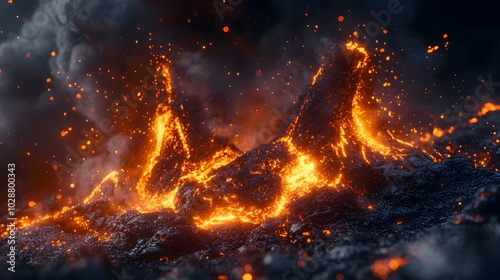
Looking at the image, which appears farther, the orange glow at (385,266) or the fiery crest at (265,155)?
the fiery crest at (265,155)

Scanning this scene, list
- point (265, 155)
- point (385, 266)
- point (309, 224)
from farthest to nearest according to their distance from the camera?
point (265, 155), point (309, 224), point (385, 266)

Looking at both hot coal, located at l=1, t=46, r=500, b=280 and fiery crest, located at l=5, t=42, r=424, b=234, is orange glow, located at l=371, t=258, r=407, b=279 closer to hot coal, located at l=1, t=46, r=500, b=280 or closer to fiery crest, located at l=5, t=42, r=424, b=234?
hot coal, located at l=1, t=46, r=500, b=280

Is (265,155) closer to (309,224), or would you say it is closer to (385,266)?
(309,224)

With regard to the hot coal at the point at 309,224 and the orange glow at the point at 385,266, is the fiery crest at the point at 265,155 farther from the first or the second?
the orange glow at the point at 385,266

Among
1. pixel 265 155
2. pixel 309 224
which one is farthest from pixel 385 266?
pixel 265 155

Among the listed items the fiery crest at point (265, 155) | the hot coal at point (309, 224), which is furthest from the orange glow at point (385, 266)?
the fiery crest at point (265, 155)

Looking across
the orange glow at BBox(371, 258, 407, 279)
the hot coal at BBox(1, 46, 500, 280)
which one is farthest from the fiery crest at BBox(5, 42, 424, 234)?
the orange glow at BBox(371, 258, 407, 279)

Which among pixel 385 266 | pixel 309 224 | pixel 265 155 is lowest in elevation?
pixel 385 266

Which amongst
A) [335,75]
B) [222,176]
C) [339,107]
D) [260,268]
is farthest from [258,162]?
[260,268]

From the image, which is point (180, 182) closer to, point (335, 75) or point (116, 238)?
point (116, 238)

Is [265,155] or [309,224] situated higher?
[265,155]

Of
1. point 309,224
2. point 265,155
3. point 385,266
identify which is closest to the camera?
point 385,266

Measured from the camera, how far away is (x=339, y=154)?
83.0ft

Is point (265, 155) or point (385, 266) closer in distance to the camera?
point (385, 266)
